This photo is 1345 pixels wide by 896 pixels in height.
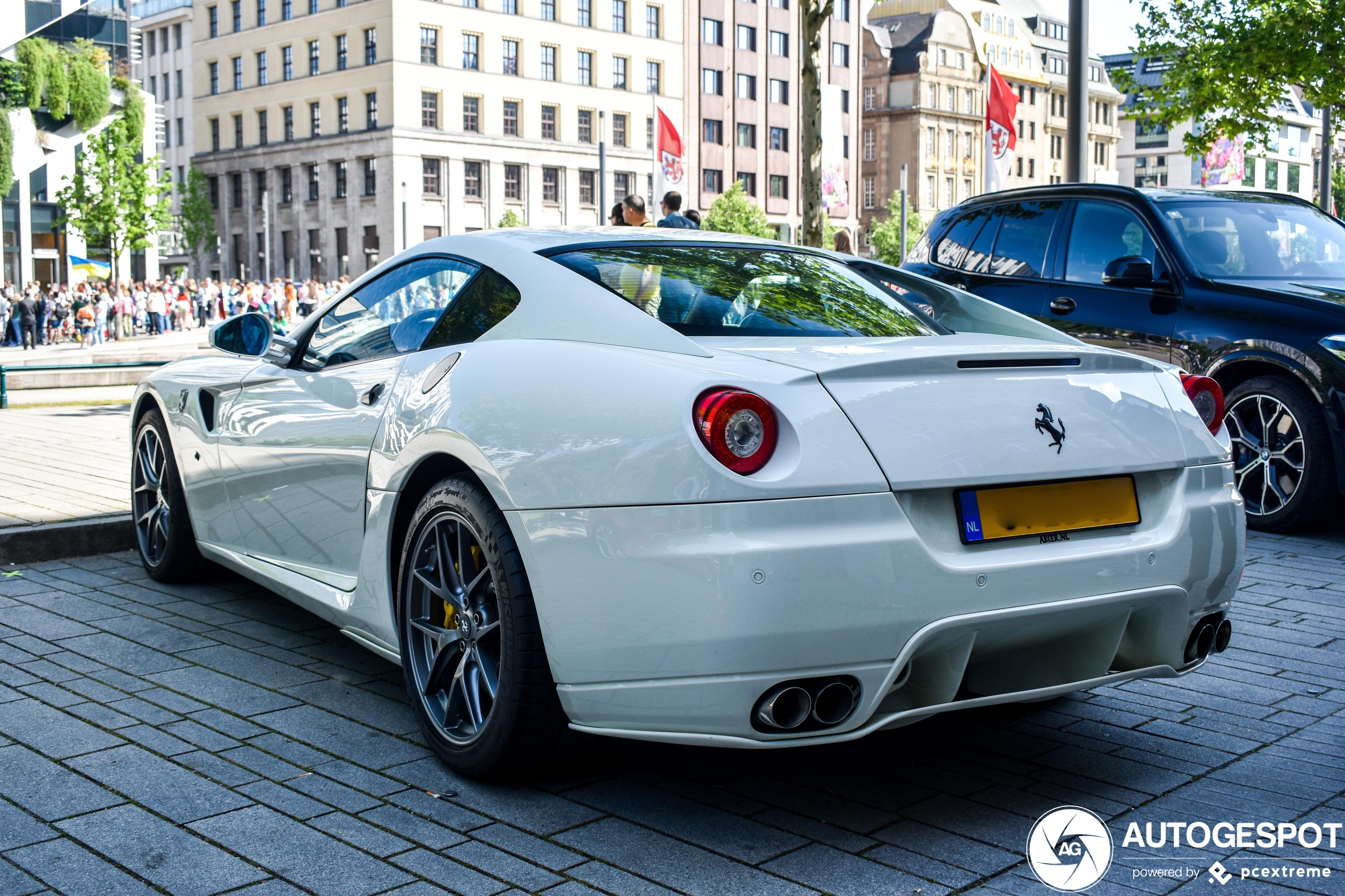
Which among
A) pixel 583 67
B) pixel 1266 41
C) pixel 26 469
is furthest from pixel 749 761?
pixel 583 67

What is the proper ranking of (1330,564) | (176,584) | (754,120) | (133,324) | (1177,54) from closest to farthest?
(176,584)
(1330,564)
(1177,54)
(133,324)
(754,120)

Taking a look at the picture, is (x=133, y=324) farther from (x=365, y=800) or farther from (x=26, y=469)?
(x=365, y=800)

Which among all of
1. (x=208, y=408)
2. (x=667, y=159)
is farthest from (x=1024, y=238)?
(x=667, y=159)

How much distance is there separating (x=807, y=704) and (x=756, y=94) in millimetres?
87962

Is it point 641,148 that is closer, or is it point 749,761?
point 749,761

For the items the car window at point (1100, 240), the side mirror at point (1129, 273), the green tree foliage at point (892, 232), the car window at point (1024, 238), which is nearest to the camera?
the side mirror at point (1129, 273)

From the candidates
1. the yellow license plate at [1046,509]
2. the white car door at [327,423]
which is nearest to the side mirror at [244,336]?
the white car door at [327,423]

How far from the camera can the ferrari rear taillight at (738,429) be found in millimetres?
2779

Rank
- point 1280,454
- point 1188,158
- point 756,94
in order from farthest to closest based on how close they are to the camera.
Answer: point 1188,158 → point 756,94 → point 1280,454

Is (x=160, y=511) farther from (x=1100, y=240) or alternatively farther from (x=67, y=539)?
(x=1100, y=240)

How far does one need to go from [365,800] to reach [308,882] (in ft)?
1.56

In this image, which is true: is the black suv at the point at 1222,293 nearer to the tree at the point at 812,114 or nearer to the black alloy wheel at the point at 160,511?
the black alloy wheel at the point at 160,511

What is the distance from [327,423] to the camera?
4086 mm

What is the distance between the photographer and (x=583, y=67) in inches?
3100
